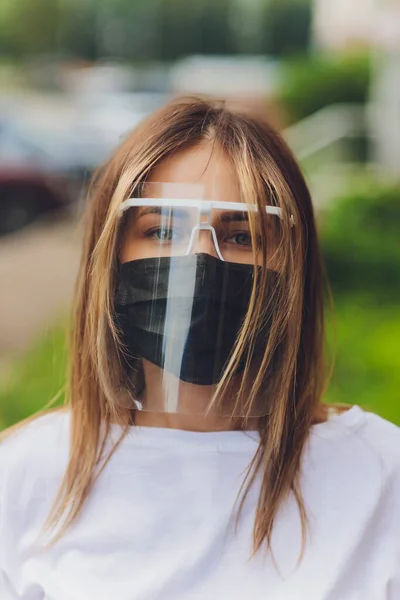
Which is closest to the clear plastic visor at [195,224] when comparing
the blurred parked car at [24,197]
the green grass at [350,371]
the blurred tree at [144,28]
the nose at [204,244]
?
the nose at [204,244]

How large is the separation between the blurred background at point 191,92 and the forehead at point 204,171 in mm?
507

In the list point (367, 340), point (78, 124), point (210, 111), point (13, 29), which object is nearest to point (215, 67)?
point (78, 124)

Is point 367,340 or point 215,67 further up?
point 215,67

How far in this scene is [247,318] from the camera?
58.3 inches

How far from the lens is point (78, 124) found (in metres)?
13.4

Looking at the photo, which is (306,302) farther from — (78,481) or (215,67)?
(215,67)

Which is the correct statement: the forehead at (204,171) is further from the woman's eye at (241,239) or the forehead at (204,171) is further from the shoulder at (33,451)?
the shoulder at (33,451)

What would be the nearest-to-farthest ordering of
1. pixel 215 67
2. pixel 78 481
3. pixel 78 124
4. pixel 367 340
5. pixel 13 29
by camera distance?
pixel 78 481
pixel 367 340
pixel 78 124
pixel 215 67
pixel 13 29

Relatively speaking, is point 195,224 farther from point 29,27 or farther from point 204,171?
point 29,27

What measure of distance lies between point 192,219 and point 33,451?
57cm

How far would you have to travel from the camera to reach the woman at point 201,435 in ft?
4.81

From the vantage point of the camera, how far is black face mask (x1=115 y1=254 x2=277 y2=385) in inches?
58.2

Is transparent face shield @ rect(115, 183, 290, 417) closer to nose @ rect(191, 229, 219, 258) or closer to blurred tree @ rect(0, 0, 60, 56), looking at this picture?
nose @ rect(191, 229, 219, 258)

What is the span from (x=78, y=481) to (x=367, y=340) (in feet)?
12.7
